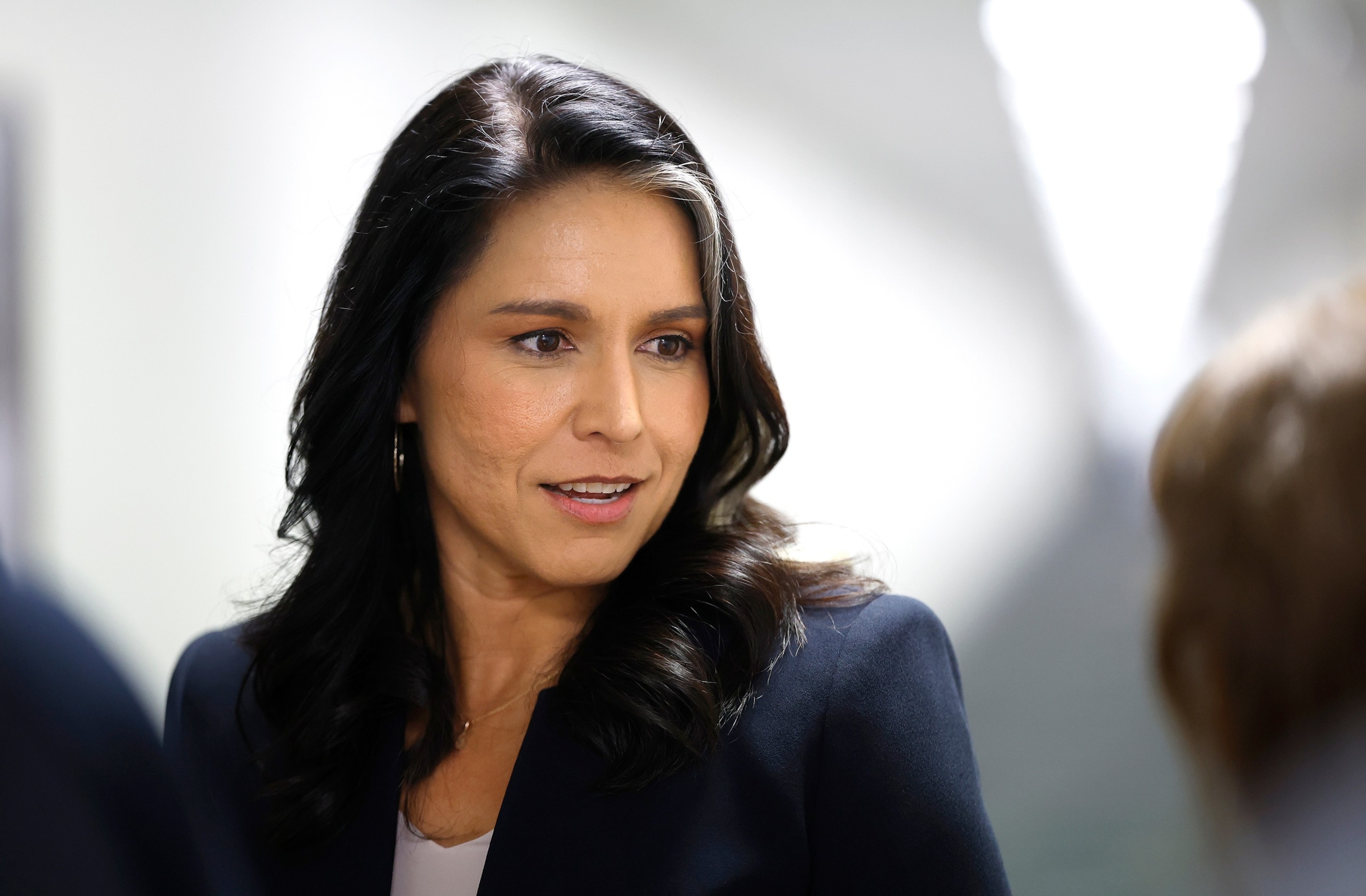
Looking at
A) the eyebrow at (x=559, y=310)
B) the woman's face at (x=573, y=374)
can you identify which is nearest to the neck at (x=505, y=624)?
the woman's face at (x=573, y=374)

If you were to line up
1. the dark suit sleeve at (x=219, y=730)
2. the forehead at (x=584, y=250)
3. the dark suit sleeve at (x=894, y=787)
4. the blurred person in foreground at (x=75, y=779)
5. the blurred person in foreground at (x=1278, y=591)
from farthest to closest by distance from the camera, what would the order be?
1. the dark suit sleeve at (x=219, y=730)
2. the forehead at (x=584, y=250)
3. the dark suit sleeve at (x=894, y=787)
4. the blurred person in foreground at (x=1278, y=591)
5. the blurred person in foreground at (x=75, y=779)

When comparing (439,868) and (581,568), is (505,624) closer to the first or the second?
(581,568)

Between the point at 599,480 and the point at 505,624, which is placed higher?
the point at 599,480

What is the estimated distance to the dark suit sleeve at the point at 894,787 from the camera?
1.07m

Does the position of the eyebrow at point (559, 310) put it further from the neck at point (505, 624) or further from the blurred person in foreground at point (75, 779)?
the blurred person in foreground at point (75, 779)

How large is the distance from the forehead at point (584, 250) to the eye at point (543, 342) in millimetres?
48

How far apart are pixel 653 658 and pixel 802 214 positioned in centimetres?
176

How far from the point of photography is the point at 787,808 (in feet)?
3.65

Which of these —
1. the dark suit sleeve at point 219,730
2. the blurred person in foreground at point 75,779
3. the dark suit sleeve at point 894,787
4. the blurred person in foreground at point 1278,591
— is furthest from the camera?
the dark suit sleeve at point 219,730

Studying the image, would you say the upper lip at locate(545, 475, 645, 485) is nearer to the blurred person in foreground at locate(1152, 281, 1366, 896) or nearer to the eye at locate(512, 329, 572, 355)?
the eye at locate(512, 329, 572, 355)

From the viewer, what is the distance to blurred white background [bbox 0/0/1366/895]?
2.40 meters

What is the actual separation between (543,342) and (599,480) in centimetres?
16

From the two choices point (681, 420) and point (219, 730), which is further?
point (219, 730)

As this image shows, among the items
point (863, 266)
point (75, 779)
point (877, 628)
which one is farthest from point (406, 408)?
point (863, 266)
